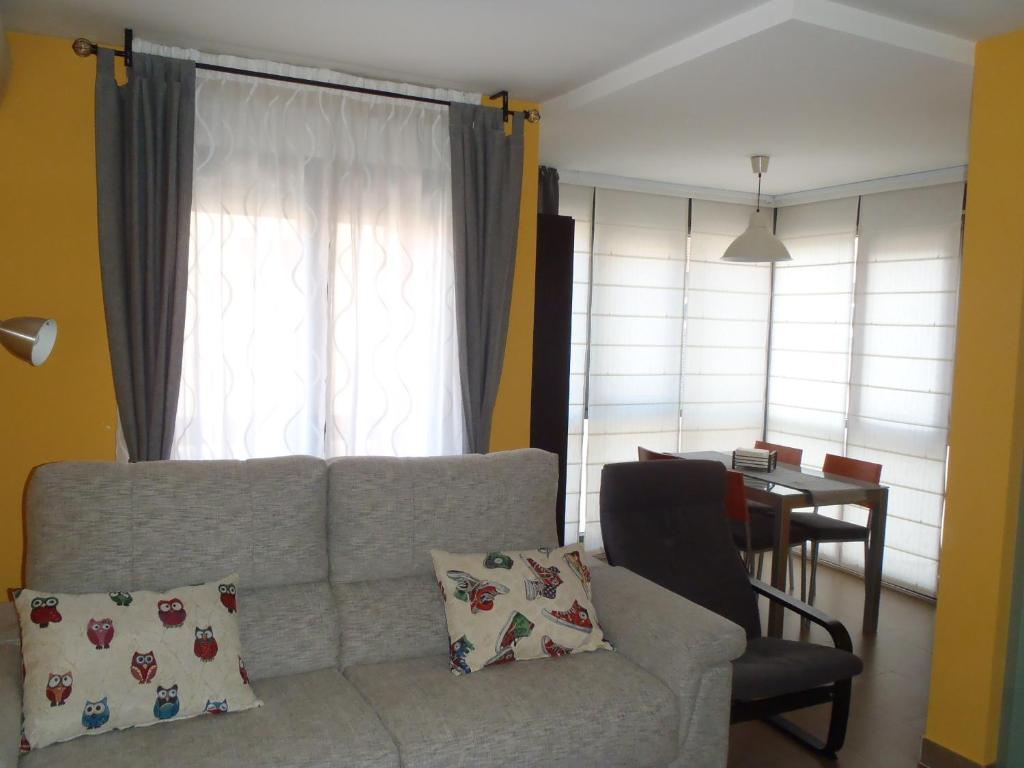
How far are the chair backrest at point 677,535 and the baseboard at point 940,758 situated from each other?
677mm

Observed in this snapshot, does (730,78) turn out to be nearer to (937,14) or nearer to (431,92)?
(937,14)

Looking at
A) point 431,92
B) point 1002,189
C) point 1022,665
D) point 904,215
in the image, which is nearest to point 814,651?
point 1022,665

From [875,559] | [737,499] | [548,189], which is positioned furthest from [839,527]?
[548,189]

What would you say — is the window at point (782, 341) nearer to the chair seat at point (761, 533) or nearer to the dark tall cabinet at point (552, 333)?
the chair seat at point (761, 533)

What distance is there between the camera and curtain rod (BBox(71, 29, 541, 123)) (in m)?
3.12

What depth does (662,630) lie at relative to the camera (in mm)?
2611

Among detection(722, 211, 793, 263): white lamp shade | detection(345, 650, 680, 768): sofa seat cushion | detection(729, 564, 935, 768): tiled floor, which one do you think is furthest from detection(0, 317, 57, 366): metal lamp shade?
detection(722, 211, 793, 263): white lamp shade

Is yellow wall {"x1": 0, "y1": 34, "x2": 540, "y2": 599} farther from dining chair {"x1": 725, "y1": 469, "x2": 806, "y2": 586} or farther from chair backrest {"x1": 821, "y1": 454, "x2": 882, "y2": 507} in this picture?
chair backrest {"x1": 821, "y1": 454, "x2": 882, "y2": 507}

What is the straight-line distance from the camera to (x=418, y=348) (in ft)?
12.7

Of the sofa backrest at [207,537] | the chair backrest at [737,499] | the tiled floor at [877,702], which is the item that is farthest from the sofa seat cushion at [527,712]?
the chair backrest at [737,499]

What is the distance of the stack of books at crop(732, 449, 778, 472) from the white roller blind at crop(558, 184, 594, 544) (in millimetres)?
1259

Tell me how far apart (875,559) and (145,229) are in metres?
3.83

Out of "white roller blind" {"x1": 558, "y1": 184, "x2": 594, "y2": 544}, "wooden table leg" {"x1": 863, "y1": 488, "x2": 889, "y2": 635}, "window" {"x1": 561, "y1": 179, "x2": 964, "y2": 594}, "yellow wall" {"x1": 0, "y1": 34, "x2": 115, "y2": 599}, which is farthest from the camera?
"white roller blind" {"x1": 558, "y1": 184, "x2": 594, "y2": 544}

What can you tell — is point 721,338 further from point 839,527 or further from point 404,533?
point 404,533
